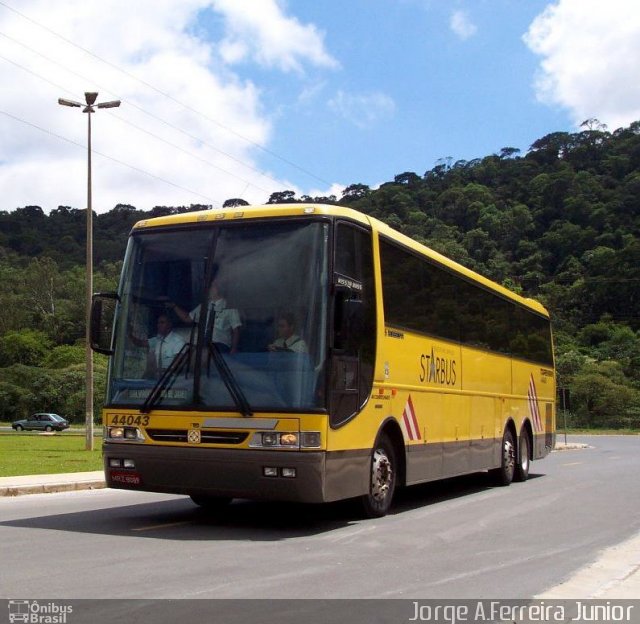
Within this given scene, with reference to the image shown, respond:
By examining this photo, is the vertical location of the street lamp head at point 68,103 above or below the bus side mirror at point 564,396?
above

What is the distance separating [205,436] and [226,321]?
130cm

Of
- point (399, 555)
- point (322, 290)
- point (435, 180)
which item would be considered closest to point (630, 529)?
point (399, 555)

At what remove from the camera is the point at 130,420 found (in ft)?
34.3

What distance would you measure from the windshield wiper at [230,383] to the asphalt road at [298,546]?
4.58 feet

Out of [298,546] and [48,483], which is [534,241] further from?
[298,546]

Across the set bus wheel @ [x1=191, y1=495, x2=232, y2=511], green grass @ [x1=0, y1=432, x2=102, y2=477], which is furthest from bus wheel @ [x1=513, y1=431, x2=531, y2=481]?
green grass @ [x1=0, y1=432, x2=102, y2=477]

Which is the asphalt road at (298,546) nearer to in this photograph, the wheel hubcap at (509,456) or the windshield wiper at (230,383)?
the windshield wiper at (230,383)

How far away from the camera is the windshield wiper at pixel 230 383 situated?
32.3ft

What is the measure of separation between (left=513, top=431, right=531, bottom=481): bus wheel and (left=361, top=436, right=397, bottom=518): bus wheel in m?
7.49

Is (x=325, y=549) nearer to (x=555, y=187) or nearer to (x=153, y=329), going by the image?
(x=153, y=329)

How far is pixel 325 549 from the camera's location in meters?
9.12

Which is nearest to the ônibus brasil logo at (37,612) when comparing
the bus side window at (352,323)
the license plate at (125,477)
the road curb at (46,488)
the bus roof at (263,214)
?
the license plate at (125,477)

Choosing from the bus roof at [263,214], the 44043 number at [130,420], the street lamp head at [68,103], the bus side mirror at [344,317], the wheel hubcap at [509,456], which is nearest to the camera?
the bus side mirror at [344,317]

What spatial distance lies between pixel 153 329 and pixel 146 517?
2677mm
